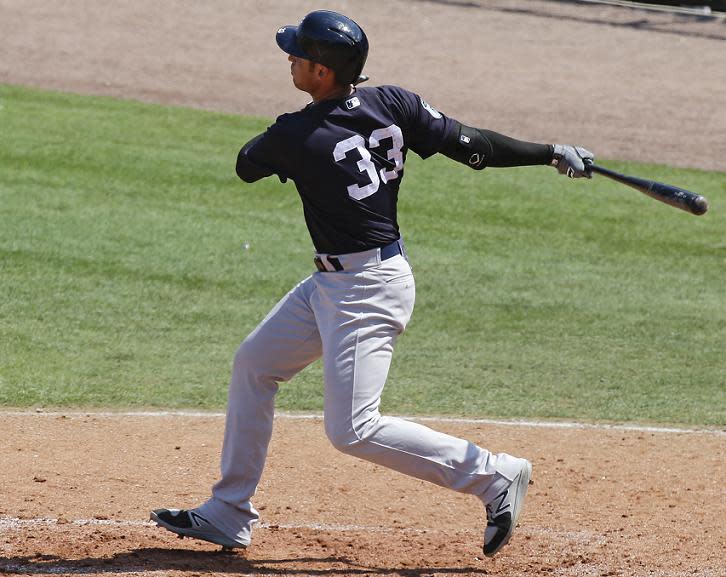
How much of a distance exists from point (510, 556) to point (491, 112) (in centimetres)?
1061

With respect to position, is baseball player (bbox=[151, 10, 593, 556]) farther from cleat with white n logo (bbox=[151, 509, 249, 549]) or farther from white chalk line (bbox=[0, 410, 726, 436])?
white chalk line (bbox=[0, 410, 726, 436])

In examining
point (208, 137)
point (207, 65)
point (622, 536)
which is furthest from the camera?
point (207, 65)

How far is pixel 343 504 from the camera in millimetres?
5438

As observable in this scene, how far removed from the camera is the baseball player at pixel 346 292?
433 centimetres

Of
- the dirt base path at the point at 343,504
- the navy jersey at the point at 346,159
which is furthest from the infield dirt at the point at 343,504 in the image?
the navy jersey at the point at 346,159

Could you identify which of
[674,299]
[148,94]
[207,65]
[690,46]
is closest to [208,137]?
[148,94]

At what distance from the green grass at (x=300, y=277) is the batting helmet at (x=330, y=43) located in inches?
120

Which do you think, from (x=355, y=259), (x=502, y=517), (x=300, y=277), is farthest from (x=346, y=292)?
(x=300, y=277)

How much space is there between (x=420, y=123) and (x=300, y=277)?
5.03 m

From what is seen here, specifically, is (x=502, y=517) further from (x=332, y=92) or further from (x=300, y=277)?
(x=300, y=277)

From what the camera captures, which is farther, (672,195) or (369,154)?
(672,195)

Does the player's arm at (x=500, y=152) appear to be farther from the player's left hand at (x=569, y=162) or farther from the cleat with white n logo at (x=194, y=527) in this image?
the cleat with white n logo at (x=194, y=527)

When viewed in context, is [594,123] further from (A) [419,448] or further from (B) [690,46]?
(A) [419,448]

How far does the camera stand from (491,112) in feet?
48.9
